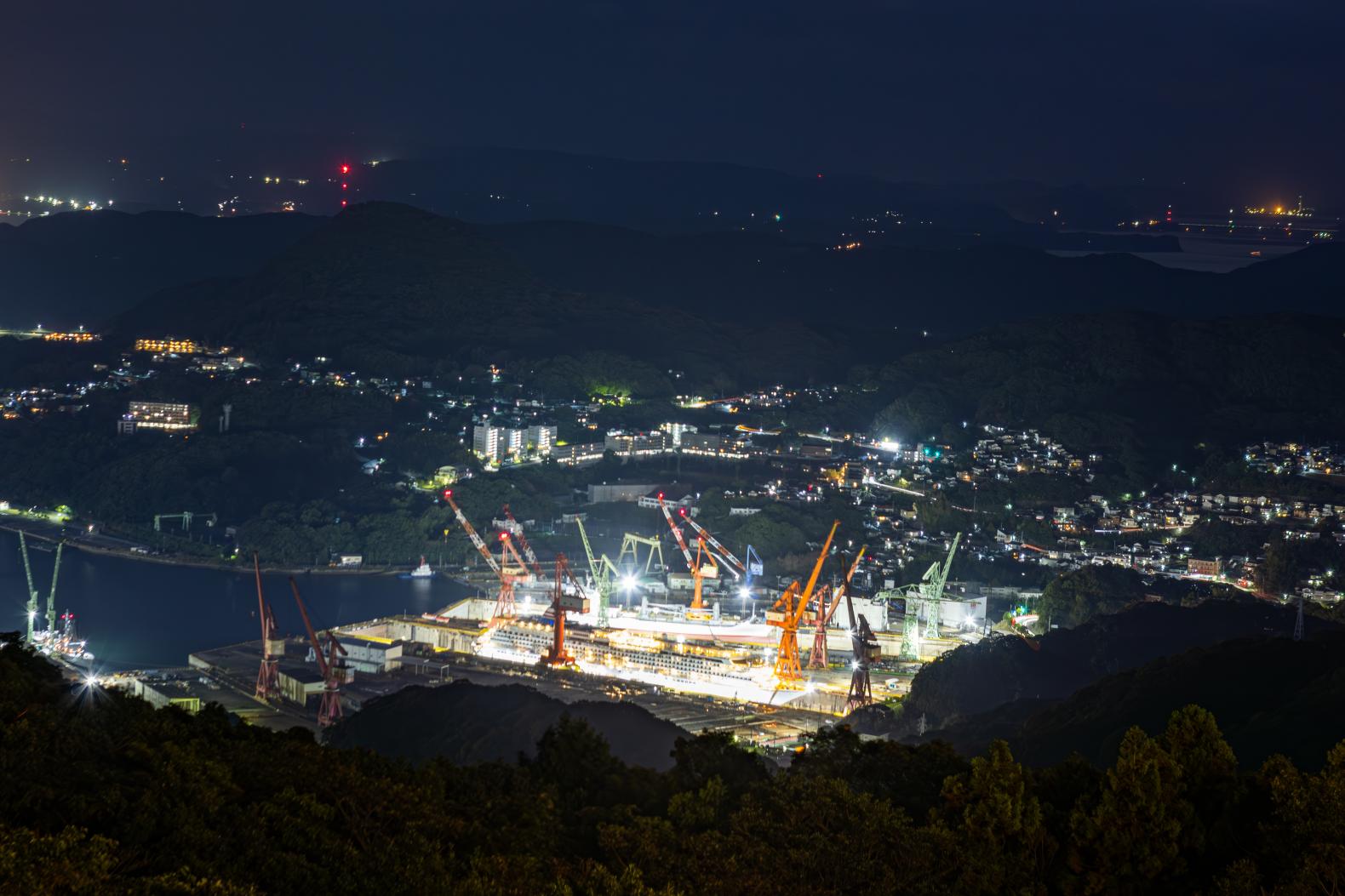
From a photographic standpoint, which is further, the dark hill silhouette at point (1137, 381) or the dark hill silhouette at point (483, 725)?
the dark hill silhouette at point (1137, 381)

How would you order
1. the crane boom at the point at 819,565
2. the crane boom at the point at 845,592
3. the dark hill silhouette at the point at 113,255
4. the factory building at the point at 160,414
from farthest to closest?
1. the dark hill silhouette at the point at 113,255
2. the factory building at the point at 160,414
3. the crane boom at the point at 819,565
4. the crane boom at the point at 845,592

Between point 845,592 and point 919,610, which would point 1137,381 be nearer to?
point 919,610

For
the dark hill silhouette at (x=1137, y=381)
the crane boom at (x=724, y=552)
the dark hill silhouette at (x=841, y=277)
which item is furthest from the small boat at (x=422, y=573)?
the dark hill silhouette at (x=841, y=277)

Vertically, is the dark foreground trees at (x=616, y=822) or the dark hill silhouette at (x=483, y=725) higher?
the dark foreground trees at (x=616, y=822)

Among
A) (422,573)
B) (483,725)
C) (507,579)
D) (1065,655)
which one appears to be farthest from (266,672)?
(1065,655)

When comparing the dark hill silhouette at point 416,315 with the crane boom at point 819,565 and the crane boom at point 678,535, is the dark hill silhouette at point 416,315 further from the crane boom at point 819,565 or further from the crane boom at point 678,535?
the crane boom at point 819,565

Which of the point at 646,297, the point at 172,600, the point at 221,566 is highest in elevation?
the point at 646,297

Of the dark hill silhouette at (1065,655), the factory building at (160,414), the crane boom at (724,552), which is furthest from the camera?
the factory building at (160,414)

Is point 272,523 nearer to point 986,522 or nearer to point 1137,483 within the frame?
point 986,522
